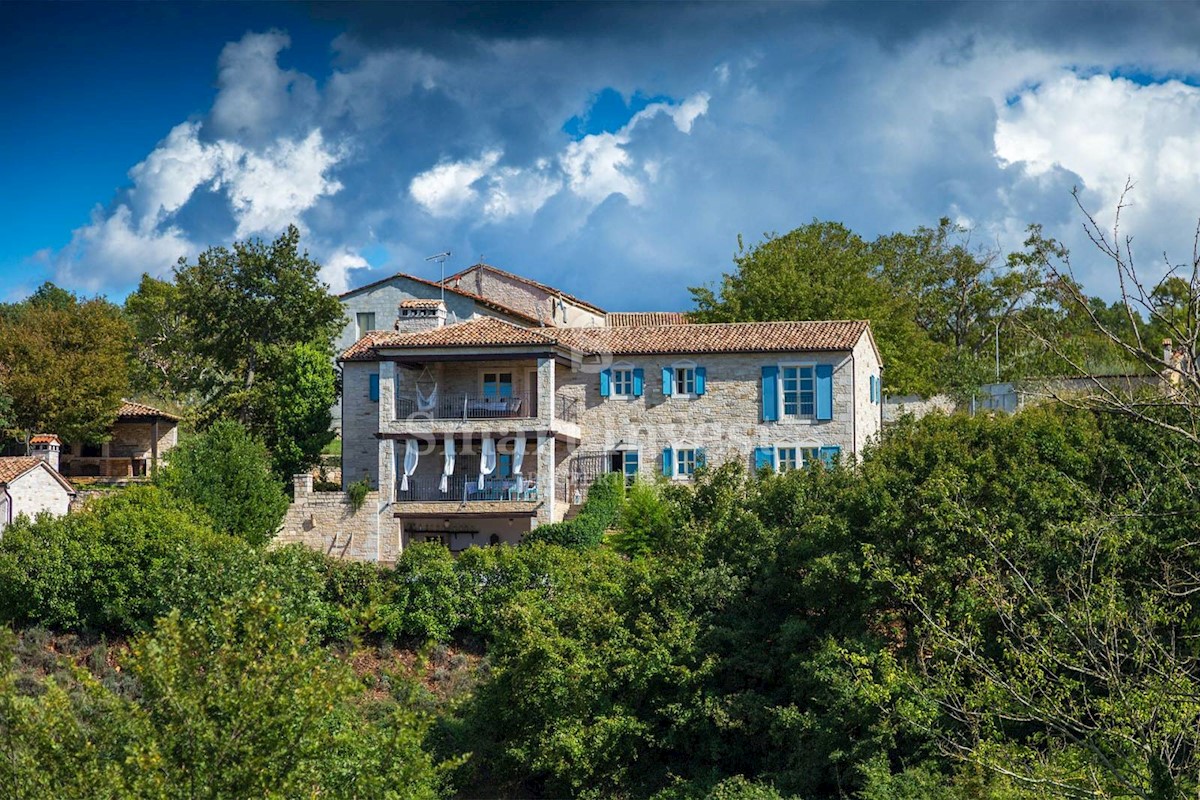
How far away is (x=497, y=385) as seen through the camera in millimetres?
42688

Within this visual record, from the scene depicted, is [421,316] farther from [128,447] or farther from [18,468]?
[18,468]

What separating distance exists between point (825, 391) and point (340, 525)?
13.7 m

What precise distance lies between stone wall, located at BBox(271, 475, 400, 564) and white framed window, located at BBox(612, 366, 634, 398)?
7.19 meters

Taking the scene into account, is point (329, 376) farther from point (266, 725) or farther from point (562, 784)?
point (266, 725)

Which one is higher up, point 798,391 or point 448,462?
point 798,391

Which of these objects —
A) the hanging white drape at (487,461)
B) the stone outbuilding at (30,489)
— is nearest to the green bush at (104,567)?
the stone outbuilding at (30,489)

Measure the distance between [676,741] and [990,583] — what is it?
7487 mm

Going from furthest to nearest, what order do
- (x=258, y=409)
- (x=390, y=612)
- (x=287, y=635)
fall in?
(x=258, y=409) → (x=390, y=612) → (x=287, y=635)

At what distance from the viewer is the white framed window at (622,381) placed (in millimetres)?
41875

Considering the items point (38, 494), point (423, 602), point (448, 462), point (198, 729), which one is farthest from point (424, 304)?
point (198, 729)

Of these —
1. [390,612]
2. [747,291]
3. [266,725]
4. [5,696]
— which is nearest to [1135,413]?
[266,725]

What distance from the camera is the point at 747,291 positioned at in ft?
163

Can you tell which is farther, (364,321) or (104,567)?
(364,321)

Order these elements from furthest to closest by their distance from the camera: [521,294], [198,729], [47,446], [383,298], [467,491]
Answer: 1. [521,294]
2. [383,298]
3. [47,446]
4. [467,491]
5. [198,729]
